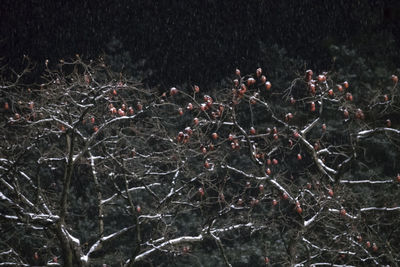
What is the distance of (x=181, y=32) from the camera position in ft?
46.3

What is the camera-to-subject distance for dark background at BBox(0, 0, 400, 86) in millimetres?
12914

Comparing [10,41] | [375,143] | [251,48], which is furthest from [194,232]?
[10,41]

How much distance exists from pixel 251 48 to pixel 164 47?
2.09m

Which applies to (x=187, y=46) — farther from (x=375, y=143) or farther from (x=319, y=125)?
(x=375, y=143)

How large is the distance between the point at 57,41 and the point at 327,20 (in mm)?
6388

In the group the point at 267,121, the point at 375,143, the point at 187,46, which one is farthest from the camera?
the point at 187,46

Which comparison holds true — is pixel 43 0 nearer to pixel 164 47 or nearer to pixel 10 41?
pixel 10 41

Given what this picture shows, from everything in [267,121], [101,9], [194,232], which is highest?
[101,9]

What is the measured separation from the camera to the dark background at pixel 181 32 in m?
12.9

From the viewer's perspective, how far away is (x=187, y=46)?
45.5 feet

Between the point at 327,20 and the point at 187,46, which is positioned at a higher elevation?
the point at 327,20

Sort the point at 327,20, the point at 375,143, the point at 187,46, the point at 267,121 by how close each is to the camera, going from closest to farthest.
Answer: the point at 375,143 < the point at 267,121 < the point at 327,20 < the point at 187,46

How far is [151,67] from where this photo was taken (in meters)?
13.4

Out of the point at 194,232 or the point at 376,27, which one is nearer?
the point at 194,232
